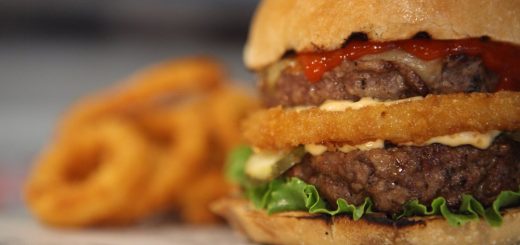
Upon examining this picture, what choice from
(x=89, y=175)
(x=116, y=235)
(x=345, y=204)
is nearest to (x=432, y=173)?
(x=345, y=204)

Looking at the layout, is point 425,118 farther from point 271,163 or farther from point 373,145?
point 271,163

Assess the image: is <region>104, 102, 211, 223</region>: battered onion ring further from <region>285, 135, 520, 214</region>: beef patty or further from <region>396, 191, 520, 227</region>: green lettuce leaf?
<region>396, 191, 520, 227</region>: green lettuce leaf

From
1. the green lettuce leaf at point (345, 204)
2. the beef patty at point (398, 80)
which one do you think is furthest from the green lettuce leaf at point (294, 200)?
the beef patty at point (398, 80)

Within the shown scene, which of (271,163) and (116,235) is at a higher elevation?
(271,163)

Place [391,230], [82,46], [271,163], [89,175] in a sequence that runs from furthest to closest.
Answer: [82,46]
[89,175]
[271,163]
[391,230]

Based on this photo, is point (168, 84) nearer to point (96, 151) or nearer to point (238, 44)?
point (96, 151)

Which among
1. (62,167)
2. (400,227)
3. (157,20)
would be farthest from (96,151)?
(157,20)

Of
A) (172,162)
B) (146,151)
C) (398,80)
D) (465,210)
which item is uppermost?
(398,80)

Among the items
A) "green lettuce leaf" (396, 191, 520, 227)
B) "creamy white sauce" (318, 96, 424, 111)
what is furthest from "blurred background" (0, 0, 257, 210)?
"green lettuce leaf" (396, 191, 520, 227)
